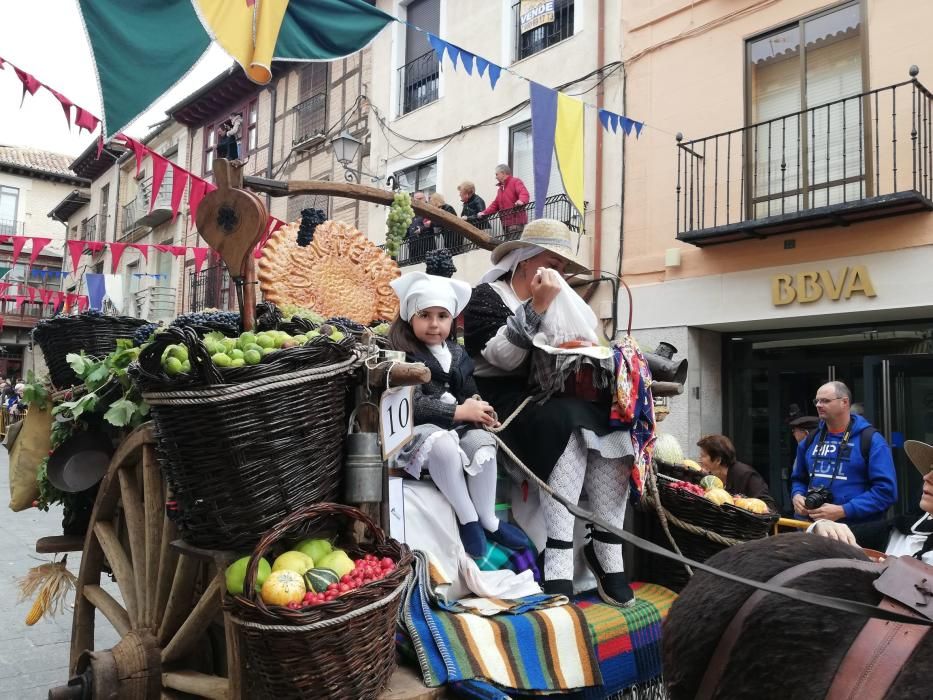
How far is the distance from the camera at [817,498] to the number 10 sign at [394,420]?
366 centimetres

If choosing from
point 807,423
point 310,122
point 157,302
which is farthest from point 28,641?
point 157,302

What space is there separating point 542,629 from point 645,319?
8015mm

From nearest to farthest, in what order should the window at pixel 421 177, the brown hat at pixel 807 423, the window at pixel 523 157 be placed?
1. the brown hat at pixel 807 423
2. the window at pixel 523 157
3. the window at pixel 421 177

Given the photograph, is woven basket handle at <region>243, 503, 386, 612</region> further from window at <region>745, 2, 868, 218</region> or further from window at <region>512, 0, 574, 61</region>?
window at <region>512, 0, 574, 61</region>

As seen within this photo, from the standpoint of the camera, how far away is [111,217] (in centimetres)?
2675

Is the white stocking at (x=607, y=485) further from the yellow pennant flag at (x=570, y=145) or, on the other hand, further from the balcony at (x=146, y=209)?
the balcony at (x=146, y=209)

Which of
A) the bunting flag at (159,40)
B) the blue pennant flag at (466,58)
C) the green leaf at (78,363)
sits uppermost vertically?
the blue pennant flag at (466,58)

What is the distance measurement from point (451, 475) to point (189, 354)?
3.66ft

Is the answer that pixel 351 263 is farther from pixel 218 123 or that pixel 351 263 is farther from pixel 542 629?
pixel 218 123

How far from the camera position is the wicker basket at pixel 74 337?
311 cm

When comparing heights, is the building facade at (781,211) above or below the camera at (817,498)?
above

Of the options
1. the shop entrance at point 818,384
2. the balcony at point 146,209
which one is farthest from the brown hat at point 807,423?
the balcony at point 146,209

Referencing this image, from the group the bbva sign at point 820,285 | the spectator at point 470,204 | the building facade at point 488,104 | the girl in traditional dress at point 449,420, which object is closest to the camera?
the girl in traditional dress at point 449,420

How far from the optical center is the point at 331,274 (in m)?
3.26
